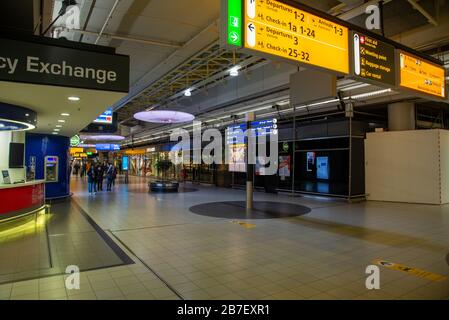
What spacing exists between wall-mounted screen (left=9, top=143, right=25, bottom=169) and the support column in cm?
1307

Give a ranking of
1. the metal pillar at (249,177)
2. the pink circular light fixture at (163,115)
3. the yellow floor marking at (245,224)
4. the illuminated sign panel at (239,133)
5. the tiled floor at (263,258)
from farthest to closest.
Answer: the illuminated sign panel at (239,133)
the pink circular light fixture at (163,115)
the metal pillar at (249,177)
the yellow floor marking at (245,224)
the tiled floor at (263,258)

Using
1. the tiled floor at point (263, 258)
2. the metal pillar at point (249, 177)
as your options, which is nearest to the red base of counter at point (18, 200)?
the tiled floor at point (263, 258)

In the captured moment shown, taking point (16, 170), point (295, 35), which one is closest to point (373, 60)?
point (295, 35)

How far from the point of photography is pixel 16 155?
32.4 feet

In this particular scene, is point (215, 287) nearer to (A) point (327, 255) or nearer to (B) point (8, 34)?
(A) point (327, 255)

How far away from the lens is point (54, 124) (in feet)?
28.1

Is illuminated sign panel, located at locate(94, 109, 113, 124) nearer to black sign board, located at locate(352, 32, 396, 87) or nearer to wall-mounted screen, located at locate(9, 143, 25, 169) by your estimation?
wall-mounted screen, located at locate(9, 143, 25, 169)

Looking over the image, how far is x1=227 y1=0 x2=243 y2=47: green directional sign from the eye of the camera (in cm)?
279

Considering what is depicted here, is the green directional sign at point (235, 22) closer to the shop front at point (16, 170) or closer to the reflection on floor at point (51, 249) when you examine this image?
the reflection on floor at point (51, 249)

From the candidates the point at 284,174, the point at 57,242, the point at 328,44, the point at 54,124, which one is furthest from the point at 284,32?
the point at 284,174

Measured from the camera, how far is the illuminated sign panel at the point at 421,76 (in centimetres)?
454

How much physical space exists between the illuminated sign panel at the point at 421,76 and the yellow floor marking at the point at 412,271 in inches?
102

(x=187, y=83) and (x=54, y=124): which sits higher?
(x=187, y=83)

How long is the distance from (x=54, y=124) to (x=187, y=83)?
432cm
